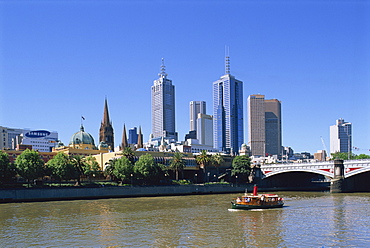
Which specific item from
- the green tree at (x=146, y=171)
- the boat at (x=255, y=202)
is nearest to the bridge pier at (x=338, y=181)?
the green tree at (x=146, y=171)

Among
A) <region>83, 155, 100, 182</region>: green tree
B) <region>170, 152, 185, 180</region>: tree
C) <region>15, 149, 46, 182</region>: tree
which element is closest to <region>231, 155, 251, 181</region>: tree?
<region>170, 152, 185, 180</region>: tree

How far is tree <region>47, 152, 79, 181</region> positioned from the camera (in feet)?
389

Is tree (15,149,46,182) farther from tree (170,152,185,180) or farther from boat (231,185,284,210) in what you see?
boat (231,185,284,210)

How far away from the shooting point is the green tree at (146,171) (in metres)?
129

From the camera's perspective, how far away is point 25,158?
114m

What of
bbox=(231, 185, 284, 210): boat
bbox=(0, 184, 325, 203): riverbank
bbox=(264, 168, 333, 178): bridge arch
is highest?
bbox=(264, 168, 333, 178): bridge arch

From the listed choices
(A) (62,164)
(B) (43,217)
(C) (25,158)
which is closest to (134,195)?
(A) (62,164)

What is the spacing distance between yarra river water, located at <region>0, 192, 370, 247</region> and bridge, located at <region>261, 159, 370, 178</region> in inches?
2017

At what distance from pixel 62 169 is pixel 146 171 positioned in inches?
961

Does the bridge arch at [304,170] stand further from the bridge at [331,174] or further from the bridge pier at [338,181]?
the bridge pier at [338,181]

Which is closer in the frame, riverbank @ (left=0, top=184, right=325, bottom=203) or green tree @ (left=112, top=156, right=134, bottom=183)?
riverbank @ (left=0, top=184, right=325, bottom=203)

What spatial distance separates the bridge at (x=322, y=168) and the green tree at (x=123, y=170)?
2269 inches

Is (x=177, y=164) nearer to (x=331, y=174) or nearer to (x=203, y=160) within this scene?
(x=203, y=160)

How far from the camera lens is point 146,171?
422ft
